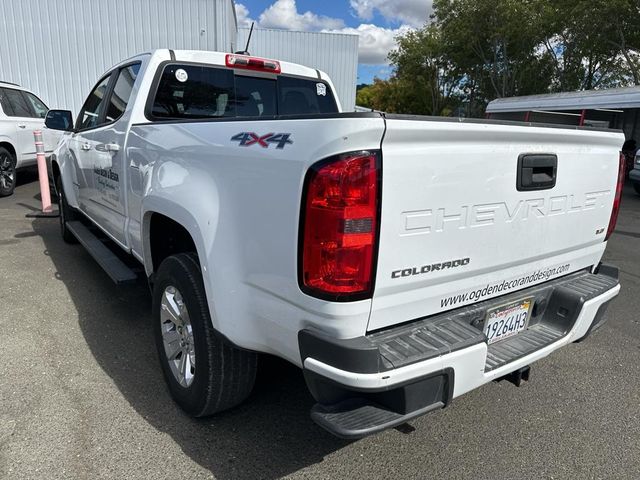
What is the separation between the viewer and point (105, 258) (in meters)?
3.89

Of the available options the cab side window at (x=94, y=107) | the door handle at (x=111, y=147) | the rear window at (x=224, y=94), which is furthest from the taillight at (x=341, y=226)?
the cab side window at (x=94, y=107)

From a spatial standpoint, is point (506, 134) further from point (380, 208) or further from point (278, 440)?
point (278, 440)

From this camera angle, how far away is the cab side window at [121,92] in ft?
11.8

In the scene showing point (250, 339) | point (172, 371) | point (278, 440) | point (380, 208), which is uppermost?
point (380, 208)

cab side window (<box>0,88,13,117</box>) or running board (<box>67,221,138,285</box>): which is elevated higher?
cab side window (<box>0,88,13,117</box>)

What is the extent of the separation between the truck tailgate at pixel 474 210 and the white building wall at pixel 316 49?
18.2 metres

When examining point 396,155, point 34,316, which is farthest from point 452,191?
point 34,316

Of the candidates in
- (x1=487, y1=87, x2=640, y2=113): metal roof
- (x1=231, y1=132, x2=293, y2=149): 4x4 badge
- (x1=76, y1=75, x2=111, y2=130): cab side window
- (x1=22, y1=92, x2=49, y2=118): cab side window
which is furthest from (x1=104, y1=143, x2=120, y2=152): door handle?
(x1=487, y1=87, x2=640, y2=113): metal roof

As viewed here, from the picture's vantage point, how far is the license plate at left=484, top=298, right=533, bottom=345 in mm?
2242

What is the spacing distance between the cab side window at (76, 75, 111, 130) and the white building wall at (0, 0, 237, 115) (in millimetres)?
11406

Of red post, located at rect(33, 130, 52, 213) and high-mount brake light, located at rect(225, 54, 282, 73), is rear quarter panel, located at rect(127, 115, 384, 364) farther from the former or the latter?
red post, located at rect(33, 130, 52, 213)

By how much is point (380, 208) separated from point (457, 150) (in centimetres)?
44

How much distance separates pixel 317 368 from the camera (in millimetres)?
1732

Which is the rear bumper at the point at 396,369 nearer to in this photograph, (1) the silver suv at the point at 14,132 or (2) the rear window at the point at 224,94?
(2) the rear window at the point at 224,94
